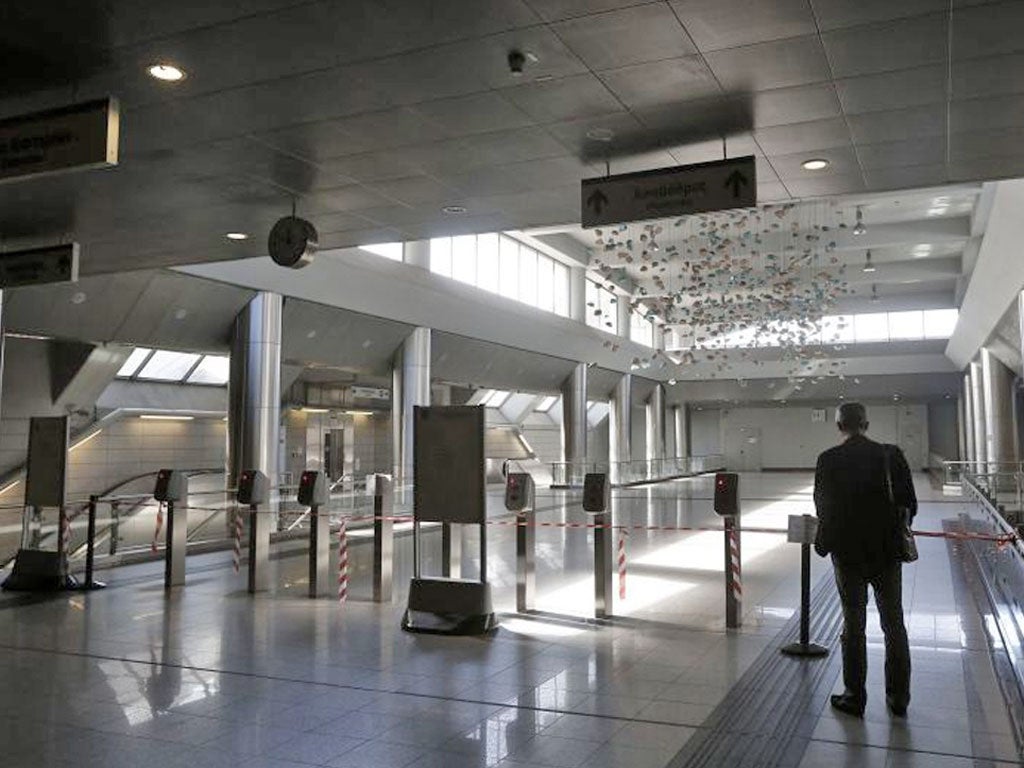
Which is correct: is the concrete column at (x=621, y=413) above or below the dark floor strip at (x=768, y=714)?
above

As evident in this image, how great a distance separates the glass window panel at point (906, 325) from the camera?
39250 millimetres

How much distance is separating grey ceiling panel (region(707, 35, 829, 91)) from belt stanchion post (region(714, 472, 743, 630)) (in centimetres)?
349

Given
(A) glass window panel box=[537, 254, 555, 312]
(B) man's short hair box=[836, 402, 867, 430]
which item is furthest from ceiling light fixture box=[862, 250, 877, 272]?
(B) man's short hair box=[836, 402, 867, 430]

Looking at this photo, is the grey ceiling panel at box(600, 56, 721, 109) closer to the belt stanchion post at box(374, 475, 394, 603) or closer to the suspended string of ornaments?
the belt stanchion post at box(374, 475, 394, 603)

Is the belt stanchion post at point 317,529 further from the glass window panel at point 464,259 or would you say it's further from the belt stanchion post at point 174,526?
the glass window panel at point 464,259

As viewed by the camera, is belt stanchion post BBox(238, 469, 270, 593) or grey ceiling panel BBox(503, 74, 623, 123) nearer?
grey ceiling panel BBox(503, 74, 623, 123)

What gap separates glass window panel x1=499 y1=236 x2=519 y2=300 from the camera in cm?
2598

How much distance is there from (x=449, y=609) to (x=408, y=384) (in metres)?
13.3

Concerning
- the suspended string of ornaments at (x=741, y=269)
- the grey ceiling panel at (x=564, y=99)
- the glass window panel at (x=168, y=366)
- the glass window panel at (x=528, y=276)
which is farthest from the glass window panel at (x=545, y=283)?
the grey ceiling panel at (x=564, y=99)

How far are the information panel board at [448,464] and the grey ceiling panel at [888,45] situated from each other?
403cm

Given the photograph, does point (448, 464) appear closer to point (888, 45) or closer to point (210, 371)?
point (888, 45)

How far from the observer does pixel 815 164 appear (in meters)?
6.92

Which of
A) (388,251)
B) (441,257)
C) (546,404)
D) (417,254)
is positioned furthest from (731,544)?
(546,404)

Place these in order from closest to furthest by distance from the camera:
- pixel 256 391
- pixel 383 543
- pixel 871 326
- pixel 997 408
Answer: pixel 383 543 → pixel 256 391 → pixel 997 408 → pixel 871 326
